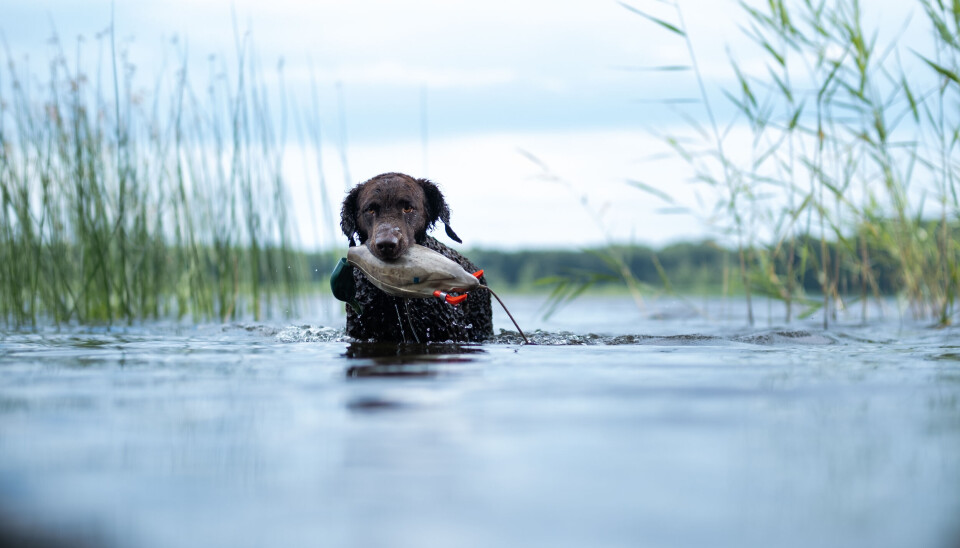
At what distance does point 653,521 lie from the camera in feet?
4.99

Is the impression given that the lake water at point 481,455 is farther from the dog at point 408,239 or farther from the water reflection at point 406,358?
the dog at point 408,239

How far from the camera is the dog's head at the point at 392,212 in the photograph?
4.51 meters

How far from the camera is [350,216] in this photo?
5535 mm

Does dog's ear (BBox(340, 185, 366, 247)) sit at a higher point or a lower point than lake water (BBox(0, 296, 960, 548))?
higher

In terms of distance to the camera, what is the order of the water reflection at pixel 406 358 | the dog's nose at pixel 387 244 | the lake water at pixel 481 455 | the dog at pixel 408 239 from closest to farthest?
the lake water at pixel 481 455
the water reflection at pixel 406 358
the dog's nose at pixel 387 244
the dog at pixel 408 239

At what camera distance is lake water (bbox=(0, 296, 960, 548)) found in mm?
1515

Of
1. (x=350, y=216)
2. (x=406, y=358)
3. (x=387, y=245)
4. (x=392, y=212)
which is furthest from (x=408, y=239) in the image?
(x=406, y=358)

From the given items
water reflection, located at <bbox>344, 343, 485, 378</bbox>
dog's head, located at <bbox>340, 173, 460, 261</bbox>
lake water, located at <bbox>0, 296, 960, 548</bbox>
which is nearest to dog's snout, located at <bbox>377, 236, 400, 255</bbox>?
dog's head, located at <bbox>340, 173, 460, 261</bbox>

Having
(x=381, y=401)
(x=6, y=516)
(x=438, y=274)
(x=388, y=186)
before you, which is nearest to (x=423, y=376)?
(x=381, y=401)

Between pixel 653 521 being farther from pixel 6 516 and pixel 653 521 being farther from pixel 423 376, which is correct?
pixel 423 376

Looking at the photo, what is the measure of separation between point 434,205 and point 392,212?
0.64 meters

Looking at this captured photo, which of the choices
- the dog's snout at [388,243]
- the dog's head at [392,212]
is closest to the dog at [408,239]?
the dog's head at [392,212]

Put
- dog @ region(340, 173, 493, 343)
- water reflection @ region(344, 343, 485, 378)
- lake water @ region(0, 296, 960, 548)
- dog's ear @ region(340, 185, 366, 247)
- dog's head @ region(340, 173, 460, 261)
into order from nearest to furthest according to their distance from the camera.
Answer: lake water @ region(0, 296, 960, 548)
water reflection @ region(344, 343, 485, 378)
dog's head @ region(340, 173, 460, 261)
dog @ region(340, 173, 493, 343)
dog's ear @ region(340, 185, 366, 247)

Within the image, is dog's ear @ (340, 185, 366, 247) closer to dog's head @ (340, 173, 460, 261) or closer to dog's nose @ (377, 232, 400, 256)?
dog's head @ (340, 173, 460, 261)
